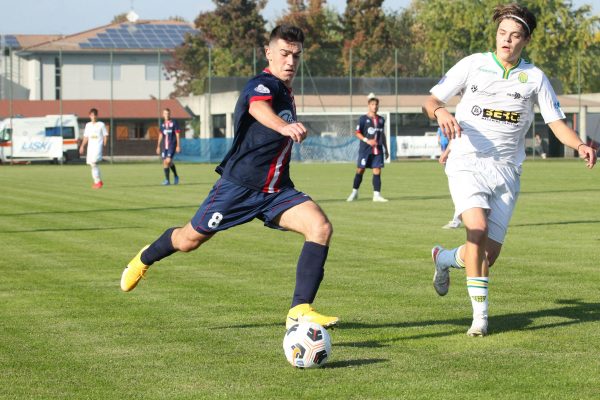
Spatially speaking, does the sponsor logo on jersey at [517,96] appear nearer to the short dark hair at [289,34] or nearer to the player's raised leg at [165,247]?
the short dark hair at [289,34]

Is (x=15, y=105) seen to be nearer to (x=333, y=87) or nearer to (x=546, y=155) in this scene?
(x=333, y=87)

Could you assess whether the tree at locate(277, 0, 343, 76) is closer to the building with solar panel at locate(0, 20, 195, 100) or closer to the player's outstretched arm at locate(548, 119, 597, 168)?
the building with solar panel at locate(0, 20, 195, 100)

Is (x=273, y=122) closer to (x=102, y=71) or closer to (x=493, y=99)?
(x=493, y=99)

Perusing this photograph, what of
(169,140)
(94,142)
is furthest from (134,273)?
(169,140)

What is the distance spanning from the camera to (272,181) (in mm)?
7445

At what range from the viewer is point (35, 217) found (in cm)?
1927

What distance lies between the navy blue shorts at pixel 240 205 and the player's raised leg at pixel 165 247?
20 centimetres

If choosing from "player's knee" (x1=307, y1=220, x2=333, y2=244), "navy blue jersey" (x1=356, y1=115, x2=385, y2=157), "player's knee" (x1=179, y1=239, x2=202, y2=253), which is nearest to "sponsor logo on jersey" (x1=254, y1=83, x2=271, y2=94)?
"player's knee" (x1=307, y1=220, x2=333, y2=244)

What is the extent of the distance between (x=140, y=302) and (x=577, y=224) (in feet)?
32.0

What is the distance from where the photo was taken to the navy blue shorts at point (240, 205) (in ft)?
24.4

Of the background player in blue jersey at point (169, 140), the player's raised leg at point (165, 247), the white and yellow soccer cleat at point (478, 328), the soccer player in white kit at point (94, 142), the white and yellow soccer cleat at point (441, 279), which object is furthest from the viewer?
the background player in blue jersey at point (169, 140)

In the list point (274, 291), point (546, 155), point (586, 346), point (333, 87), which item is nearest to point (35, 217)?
point (274, 291)

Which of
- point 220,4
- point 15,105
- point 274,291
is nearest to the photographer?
point 274,291

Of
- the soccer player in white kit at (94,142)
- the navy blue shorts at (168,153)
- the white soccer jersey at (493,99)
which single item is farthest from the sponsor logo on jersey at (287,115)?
the navy blue shorts at (168,153)
